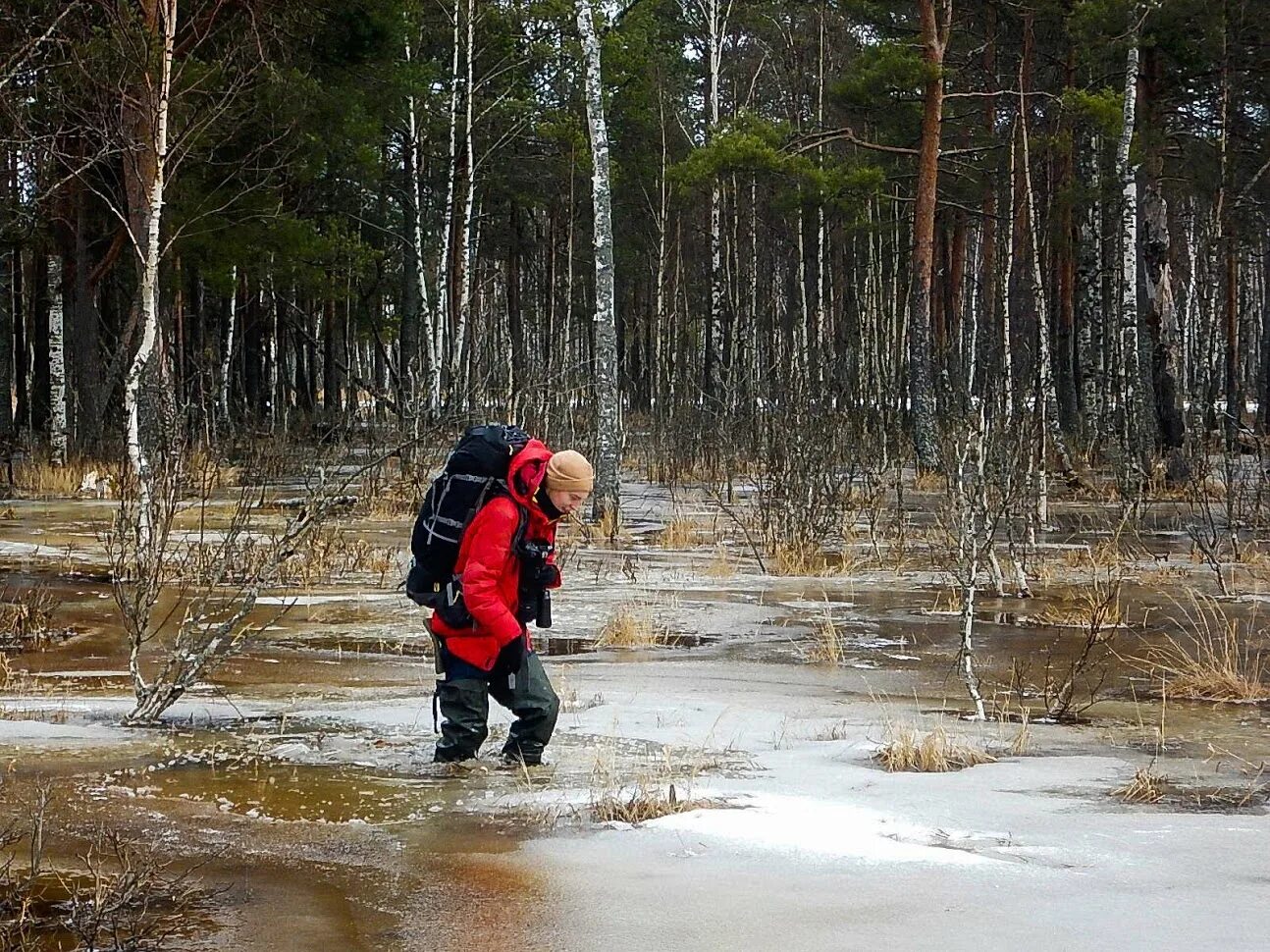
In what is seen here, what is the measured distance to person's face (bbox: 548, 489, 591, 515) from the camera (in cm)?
570

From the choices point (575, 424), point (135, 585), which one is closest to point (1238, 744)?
point (135, 585)

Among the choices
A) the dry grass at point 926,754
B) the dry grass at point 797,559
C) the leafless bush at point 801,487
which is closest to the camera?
the dry grass at point 926,754

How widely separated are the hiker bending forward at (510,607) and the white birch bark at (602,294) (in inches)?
387

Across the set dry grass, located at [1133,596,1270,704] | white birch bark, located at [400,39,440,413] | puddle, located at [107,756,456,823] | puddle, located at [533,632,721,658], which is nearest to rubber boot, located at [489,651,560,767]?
puddle, located at [107,756,456,823]

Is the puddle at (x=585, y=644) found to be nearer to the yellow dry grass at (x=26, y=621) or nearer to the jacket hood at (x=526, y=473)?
the yellow dry grass at (x=26, y=621)

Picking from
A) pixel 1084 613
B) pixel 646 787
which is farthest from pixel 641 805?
pixel 1084 613

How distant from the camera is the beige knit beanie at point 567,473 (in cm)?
568

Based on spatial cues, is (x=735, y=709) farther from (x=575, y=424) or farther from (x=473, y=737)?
(x=575, y=424)

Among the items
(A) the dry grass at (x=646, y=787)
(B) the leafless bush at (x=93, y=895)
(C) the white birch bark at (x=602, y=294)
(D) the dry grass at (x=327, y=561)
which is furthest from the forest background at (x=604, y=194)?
(B) the leafless bush at (x=93, y=895)

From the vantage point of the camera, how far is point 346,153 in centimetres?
2534

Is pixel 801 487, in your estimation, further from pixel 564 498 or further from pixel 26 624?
pixel 564 498

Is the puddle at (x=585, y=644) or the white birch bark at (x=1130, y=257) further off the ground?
the white birch bark at (x=1130, y=257)

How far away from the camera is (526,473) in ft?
18.6

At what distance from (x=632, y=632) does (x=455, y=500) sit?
381 centimetres
